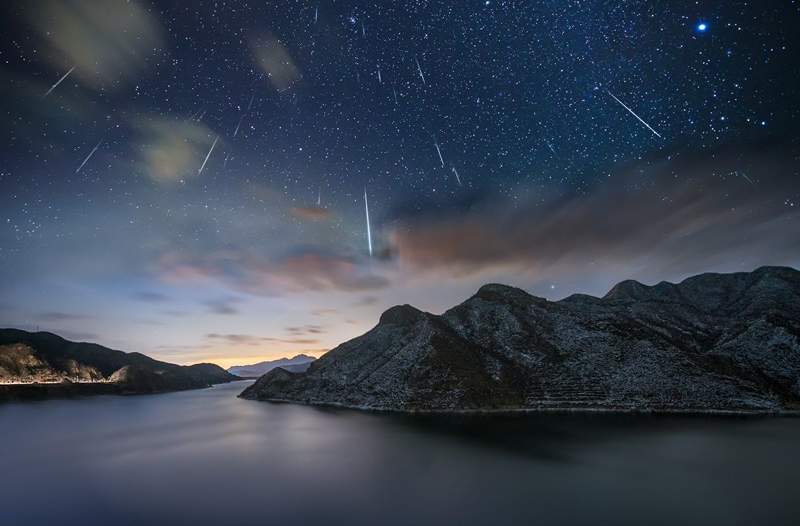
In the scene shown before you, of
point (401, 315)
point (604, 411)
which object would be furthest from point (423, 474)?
point (401, 315)

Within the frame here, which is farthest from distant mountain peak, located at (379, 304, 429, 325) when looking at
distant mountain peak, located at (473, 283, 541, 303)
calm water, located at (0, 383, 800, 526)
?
calm water, located at (0, 383, 800, 526)

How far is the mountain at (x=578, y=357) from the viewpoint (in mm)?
86125

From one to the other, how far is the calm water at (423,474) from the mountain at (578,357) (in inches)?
556

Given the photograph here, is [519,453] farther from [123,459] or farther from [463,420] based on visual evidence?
[123,459]

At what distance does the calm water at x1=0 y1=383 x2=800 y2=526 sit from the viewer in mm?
28844

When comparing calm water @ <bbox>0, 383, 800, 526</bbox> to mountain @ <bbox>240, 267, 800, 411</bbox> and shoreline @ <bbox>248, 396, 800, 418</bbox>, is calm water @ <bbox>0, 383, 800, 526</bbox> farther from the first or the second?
mountain @ <bbox>240, 267, 800, 411</bbox>

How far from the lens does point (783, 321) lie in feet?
335

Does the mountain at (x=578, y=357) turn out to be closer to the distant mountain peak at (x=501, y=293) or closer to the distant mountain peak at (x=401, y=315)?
the distant mountain peak at (x=501, y=293)

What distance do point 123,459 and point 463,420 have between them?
196ft

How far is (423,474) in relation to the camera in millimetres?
39594

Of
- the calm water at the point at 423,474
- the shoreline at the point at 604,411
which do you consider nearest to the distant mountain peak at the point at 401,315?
the shoreline at the point at 604,411

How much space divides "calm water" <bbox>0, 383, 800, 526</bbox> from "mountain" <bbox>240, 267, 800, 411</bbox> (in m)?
14.1

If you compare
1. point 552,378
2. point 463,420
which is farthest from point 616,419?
point 463,420

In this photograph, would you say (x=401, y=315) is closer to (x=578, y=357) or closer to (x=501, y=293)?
(x=501, y=293)
